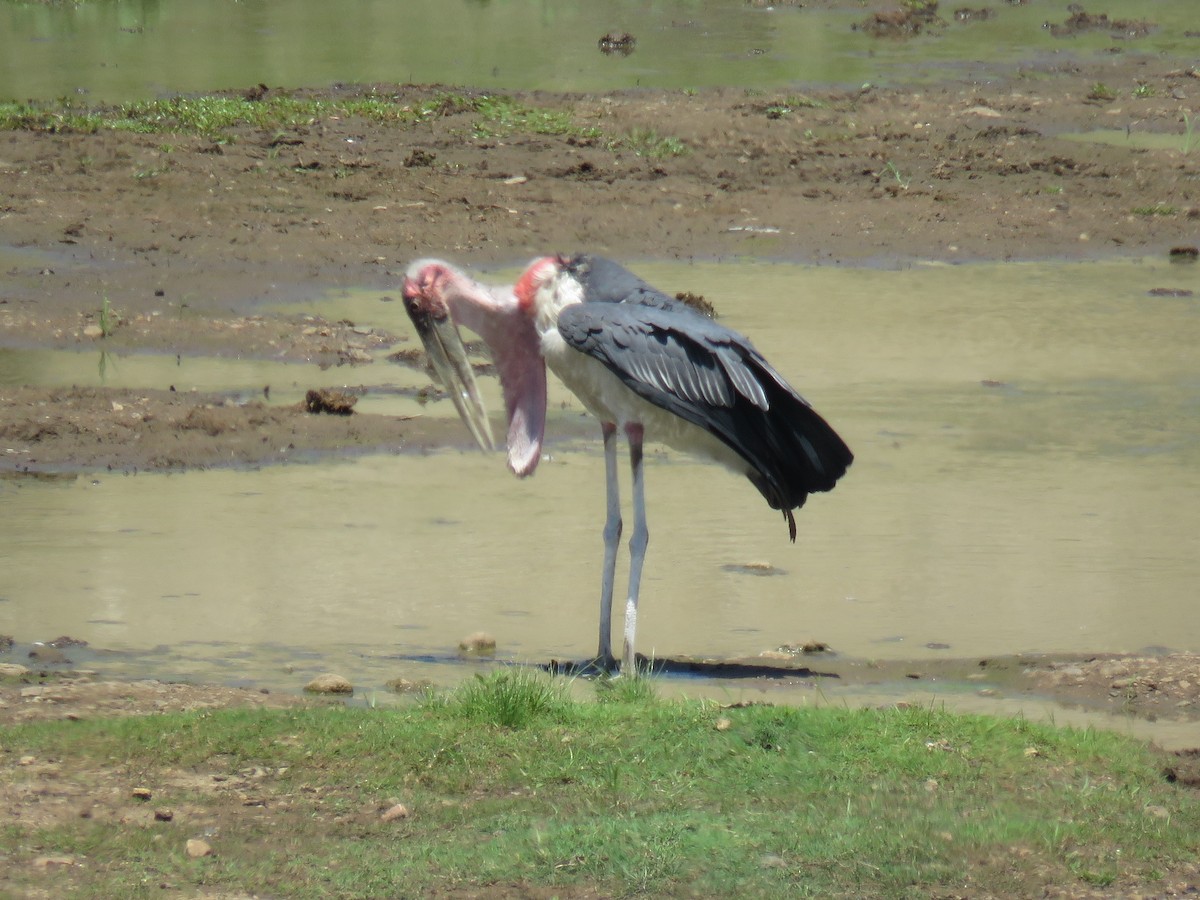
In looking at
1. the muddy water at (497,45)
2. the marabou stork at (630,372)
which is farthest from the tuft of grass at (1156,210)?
the marabou stork at (630,372)

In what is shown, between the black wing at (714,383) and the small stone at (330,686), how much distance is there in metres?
1.14

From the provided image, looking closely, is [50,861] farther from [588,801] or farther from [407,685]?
[407,685]

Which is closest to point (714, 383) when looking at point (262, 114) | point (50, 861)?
point (50, 861)

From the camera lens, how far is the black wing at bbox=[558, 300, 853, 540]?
17.7 ft

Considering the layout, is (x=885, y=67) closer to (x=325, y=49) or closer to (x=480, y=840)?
(x=325, y=49)

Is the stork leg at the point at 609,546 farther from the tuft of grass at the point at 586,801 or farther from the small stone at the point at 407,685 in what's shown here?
the tuft of grass at the point at 586,801

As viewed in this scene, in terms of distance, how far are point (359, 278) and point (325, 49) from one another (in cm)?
914

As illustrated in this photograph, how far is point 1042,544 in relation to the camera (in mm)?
6641

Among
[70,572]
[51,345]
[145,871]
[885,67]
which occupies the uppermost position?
[885,67]

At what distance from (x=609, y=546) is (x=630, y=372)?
58 cm

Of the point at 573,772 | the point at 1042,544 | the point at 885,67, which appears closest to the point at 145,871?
the point at 573,772

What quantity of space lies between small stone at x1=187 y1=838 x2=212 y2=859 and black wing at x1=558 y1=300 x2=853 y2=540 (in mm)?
2034

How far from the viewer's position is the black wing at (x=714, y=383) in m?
5.41

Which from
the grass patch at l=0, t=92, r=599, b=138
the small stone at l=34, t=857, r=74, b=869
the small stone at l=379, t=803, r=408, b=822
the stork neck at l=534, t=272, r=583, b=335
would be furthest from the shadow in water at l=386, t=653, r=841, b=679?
the grass patch at l=0, t=92, r=599, b=138
